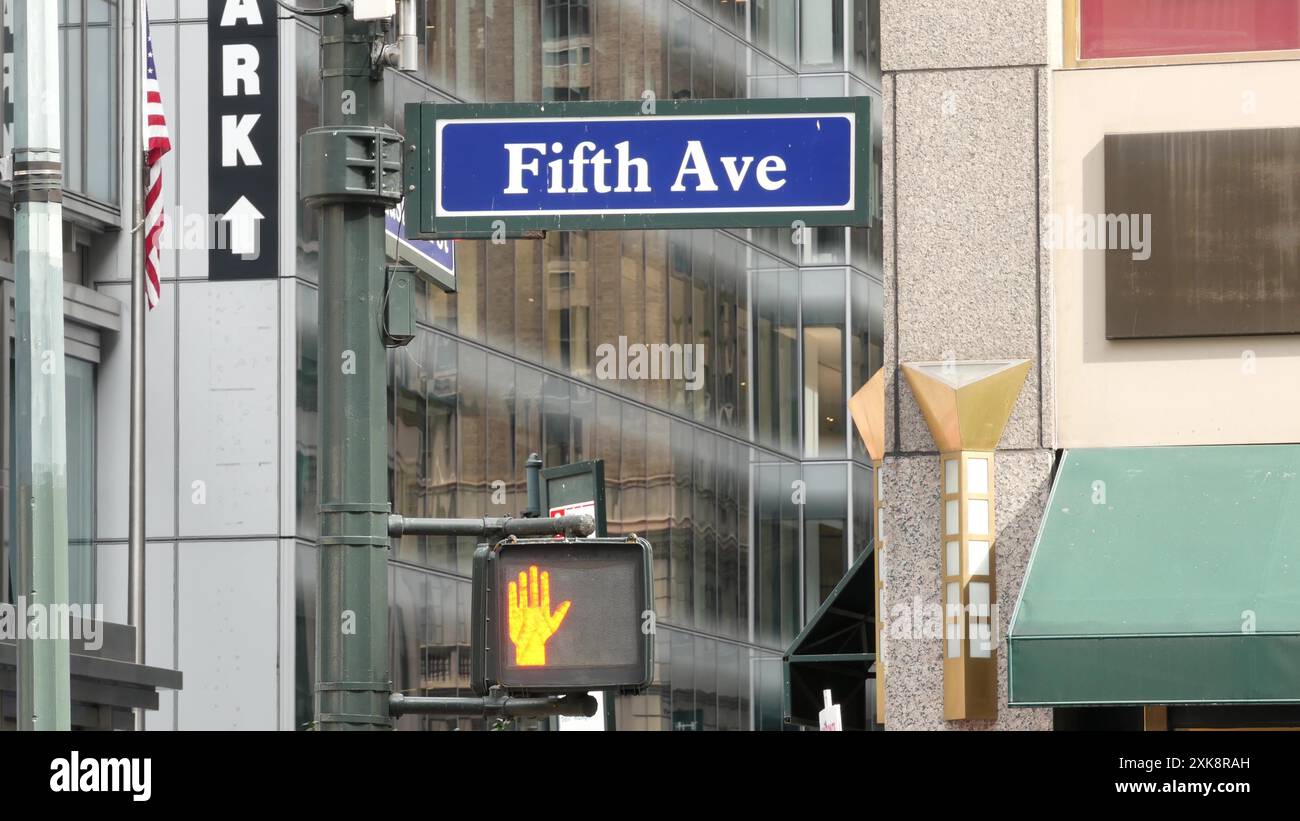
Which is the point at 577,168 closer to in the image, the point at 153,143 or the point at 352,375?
the point at 352,375

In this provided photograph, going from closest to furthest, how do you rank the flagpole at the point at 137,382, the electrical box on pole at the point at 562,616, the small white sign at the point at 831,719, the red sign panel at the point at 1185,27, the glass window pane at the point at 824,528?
1. the electrical box on pole at the point at 562,616
2. the red sign panel at the point at 1185,27
3. the small white sign at the point at 831,719
4. the flagpole at the point at 137,382
5. the glass window pane at the point at 824,528

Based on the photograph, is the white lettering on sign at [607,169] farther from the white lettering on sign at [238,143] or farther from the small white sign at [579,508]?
the white lettering on sign at [238,143]

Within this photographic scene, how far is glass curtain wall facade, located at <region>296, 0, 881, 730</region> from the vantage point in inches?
1229

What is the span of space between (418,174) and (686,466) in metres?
33.5

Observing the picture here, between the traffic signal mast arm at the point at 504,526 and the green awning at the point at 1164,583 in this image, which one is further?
the green awning at the point at 1164,583

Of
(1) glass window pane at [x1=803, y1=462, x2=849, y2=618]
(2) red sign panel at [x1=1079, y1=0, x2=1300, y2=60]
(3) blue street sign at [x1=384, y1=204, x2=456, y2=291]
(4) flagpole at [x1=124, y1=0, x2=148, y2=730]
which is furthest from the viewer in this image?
(1) glass window pane at [x1=803, y1=462, x2=849, y2=618]

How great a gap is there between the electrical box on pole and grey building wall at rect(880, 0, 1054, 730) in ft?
16.1

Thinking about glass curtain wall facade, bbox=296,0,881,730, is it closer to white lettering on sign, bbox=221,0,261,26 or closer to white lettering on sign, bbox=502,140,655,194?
white lettering on sign, bbox=221,0,261,26

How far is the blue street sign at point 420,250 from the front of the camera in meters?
7.09

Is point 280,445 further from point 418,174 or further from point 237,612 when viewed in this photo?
point 418,174

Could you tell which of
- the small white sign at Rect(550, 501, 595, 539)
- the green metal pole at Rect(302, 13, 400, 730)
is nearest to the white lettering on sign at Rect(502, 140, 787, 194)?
the green metal pole at Rect(302, 13, 400, 730)

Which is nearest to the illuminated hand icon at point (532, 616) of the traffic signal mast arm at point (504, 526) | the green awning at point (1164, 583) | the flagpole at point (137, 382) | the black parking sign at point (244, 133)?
→ the traffic signal mast arm at point (504, 526)

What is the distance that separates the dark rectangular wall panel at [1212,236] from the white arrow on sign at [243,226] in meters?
18.8

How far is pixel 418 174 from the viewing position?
688cm
